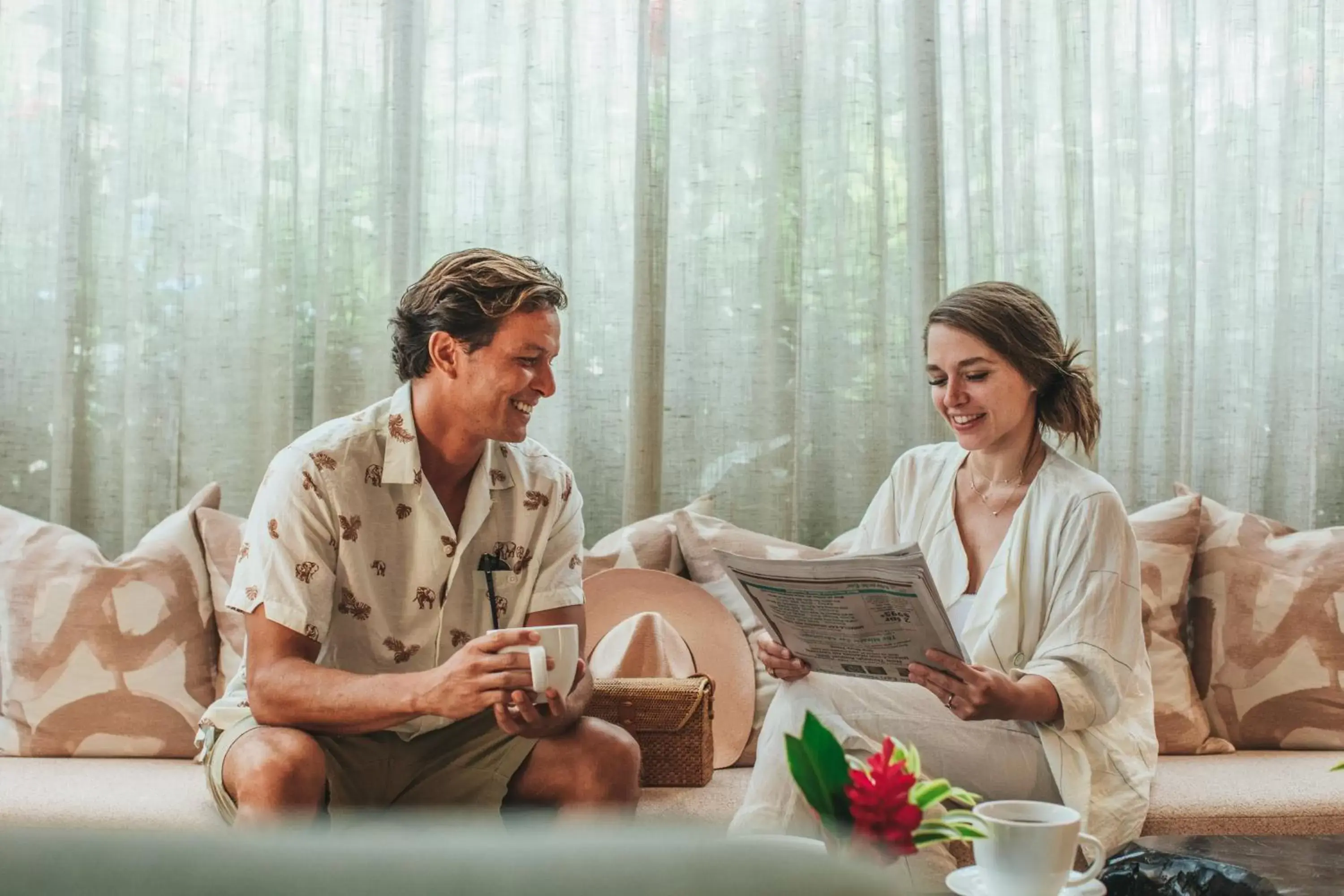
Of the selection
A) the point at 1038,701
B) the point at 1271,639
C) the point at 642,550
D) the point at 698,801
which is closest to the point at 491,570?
the point at 698,801

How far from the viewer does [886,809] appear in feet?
3.14

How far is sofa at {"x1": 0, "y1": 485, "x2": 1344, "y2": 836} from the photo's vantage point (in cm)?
210

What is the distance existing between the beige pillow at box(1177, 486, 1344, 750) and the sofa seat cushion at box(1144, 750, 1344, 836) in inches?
7.8

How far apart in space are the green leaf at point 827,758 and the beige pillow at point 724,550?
1422 millimetres

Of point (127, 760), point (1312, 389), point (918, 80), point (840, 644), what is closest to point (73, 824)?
point (840, 644)

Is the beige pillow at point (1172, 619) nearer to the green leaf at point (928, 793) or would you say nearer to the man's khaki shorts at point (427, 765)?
the man's khaki shorts at point (427, 765)

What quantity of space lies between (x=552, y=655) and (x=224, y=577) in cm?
102

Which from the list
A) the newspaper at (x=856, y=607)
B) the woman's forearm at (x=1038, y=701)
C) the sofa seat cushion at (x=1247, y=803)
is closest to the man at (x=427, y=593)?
the newspaper at (x=856, y=607)

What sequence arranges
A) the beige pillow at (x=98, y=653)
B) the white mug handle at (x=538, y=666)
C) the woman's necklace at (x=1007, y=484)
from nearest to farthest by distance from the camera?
the white mug handle at (x=538, y=666)
the woman's necklace at (x=1007, y=484)
the beige pillow at (x=98, y=653)

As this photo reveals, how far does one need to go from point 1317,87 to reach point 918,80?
0.91 meters

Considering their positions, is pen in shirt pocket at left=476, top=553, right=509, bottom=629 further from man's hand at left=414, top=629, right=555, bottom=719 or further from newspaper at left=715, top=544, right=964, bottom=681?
newspaper at left=715, top=544, right=964, bottom=681

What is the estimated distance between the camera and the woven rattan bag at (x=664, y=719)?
207 centimetres

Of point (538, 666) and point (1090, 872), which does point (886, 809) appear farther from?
point (538, 666)

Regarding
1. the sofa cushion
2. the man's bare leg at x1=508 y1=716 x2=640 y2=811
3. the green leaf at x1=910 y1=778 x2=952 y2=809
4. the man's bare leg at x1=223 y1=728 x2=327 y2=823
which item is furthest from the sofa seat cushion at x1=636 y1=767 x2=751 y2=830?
the green leaf at x1=910 y1=778 x2=952 y2=809
